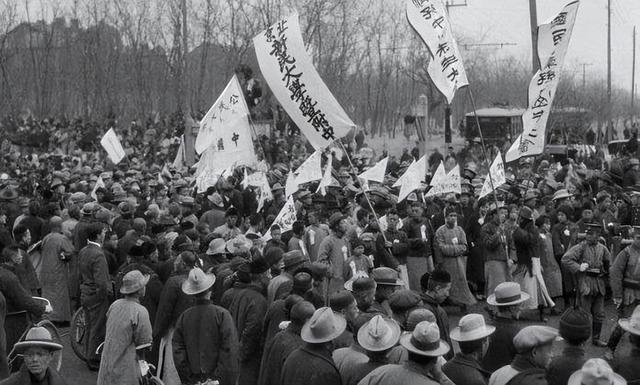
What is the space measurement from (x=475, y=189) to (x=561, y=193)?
3.44m

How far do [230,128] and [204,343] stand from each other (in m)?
8.74

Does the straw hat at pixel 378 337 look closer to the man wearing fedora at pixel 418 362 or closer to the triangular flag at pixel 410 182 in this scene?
the man wearing fedora at pixel 418 362

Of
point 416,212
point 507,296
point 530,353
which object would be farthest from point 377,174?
point 530,353

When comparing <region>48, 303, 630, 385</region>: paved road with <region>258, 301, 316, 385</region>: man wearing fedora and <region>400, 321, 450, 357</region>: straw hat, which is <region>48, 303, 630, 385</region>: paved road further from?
<region>400, 321, 450, 357</region>: straw hat

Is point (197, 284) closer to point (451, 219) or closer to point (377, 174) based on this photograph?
point (451, 219)

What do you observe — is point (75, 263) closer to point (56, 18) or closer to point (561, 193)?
point (561, 193)

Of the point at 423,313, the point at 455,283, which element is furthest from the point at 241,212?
the point at 423,313

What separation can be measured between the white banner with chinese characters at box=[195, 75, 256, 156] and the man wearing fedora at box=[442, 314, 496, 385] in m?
10.1

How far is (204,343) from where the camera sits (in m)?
7.79

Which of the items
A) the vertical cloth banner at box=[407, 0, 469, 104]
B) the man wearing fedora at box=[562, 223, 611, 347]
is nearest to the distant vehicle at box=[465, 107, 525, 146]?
the vertical cloth banner at box=[407, 0, 469, 104]

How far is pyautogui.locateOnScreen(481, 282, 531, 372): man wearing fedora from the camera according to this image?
706 centimetres

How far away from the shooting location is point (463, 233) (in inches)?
543

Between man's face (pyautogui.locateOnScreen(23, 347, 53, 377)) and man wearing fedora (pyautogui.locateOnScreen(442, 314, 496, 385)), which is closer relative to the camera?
man's face (pyautogui.locateOnScreen(23, 347, 53, 377))

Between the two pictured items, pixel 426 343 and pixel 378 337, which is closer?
pixel 426 343
